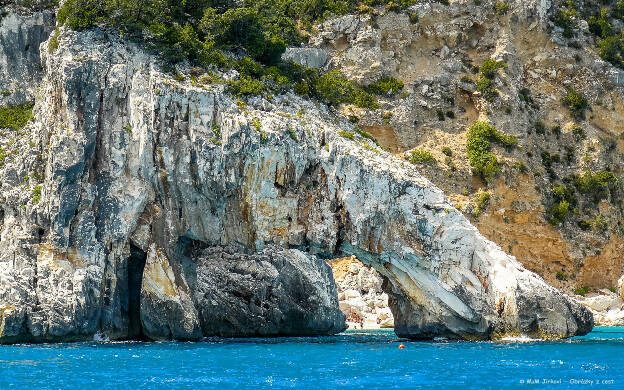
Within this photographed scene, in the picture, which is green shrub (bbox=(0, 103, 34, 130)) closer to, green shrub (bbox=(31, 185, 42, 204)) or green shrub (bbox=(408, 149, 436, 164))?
green shrub (bbox=(31, 185, 42, 204))

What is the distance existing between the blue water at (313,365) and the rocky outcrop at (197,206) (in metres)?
2.05

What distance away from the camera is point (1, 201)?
138ft

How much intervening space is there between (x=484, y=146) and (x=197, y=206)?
2612cm

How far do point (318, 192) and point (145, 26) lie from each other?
12257 millimetres

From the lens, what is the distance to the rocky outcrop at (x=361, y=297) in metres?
57.4

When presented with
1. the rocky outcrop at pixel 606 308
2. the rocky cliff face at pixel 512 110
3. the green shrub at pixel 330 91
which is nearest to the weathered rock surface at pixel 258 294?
the green shrub at pixel 330 91

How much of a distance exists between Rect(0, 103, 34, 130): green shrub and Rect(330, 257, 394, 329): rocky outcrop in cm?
2326

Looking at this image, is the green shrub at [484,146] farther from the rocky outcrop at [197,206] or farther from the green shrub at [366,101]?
the rocky outcrop at [197,206]

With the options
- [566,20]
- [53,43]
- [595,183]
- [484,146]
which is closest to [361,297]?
[484,146]

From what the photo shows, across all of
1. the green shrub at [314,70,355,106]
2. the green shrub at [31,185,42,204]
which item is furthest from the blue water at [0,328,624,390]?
the green shrub at [314,70,355,106]

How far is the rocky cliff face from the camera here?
59.8 meters

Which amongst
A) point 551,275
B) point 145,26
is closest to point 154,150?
point 145,26

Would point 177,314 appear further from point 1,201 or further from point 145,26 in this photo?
point 145,26

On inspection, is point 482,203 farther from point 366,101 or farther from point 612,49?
point 612,49
